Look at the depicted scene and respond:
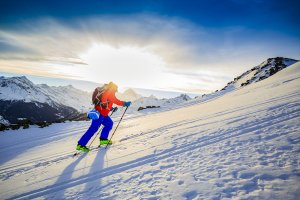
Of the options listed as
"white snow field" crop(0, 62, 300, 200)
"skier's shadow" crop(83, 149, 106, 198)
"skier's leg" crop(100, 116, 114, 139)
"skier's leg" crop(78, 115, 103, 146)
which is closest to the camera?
"white snow field" crop(0, 62, 300, 200)

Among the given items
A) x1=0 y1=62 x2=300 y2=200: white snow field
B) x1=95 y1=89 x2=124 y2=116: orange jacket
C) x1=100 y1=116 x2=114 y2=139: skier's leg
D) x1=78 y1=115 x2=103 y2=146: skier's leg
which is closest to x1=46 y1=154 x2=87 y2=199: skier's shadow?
x1=0 y1=62 x2=300 y2=200: white snow field

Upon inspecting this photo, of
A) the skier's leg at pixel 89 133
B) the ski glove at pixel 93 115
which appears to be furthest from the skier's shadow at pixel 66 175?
the ski glove at pixel 93 115

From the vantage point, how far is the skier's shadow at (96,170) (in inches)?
184

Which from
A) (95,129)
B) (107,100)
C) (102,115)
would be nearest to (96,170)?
(95,129)

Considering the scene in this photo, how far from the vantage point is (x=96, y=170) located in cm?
592

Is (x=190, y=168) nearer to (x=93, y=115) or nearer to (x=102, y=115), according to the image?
(x=93, y=115)

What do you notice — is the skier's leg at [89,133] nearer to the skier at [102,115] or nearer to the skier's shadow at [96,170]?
the skier at [102,115]

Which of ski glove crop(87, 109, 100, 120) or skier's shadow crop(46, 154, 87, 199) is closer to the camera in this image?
skier's shadow crop(46, 154, 87, 199)

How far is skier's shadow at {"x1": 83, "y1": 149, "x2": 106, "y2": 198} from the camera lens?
4.67 metres

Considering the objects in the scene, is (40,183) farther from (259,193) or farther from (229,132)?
(229,132)

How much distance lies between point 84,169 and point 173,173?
317cm

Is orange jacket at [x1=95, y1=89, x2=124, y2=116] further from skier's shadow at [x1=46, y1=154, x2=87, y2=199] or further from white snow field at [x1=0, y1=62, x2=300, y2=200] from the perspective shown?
skier's shadow at [x1=46, y1=154, x2=87, y2=199]

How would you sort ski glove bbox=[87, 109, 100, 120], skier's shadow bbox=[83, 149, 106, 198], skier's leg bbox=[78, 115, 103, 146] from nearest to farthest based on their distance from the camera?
skier's shadow bbox=[83, 149, 106, 198] → ski glove bbox=[87, 109, 100, 120] → skier's leg bbox=[78, 115, 103, 146]

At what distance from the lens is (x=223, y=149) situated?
5.70 metres
